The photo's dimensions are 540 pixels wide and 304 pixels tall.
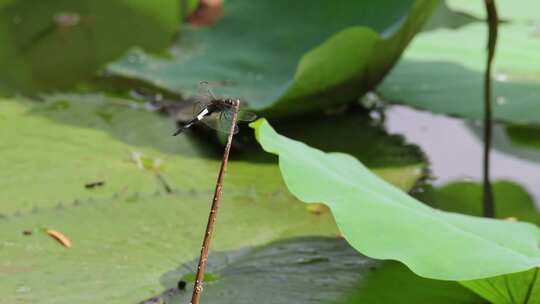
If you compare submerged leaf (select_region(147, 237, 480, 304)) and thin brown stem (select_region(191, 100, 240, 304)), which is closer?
thin brown stem (select_region(191, 100, 240, 304))

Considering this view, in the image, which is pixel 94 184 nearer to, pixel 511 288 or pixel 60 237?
pixel 60 237

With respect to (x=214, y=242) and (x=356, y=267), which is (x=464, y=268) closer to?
(x=356, y=267)

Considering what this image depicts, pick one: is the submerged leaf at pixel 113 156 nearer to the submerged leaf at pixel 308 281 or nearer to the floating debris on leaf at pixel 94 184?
the floating debris on leaf at pixel 94 184

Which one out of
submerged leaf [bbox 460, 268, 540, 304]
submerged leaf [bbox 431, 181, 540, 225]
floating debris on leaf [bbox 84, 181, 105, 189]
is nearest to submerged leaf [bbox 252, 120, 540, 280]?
submerged leaf [bbox 460, 268, 540, 304]

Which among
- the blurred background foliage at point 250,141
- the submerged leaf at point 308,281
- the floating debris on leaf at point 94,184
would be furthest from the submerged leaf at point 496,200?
the floating debris on leaf at point 94,184

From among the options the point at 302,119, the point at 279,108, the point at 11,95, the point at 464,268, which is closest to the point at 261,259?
the point at 464,268

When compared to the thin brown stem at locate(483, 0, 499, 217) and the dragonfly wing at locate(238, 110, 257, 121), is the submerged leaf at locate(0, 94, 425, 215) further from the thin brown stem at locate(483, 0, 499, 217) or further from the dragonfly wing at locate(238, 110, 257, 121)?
the dragonfly wing at locate(238, 110, 257, 121)
